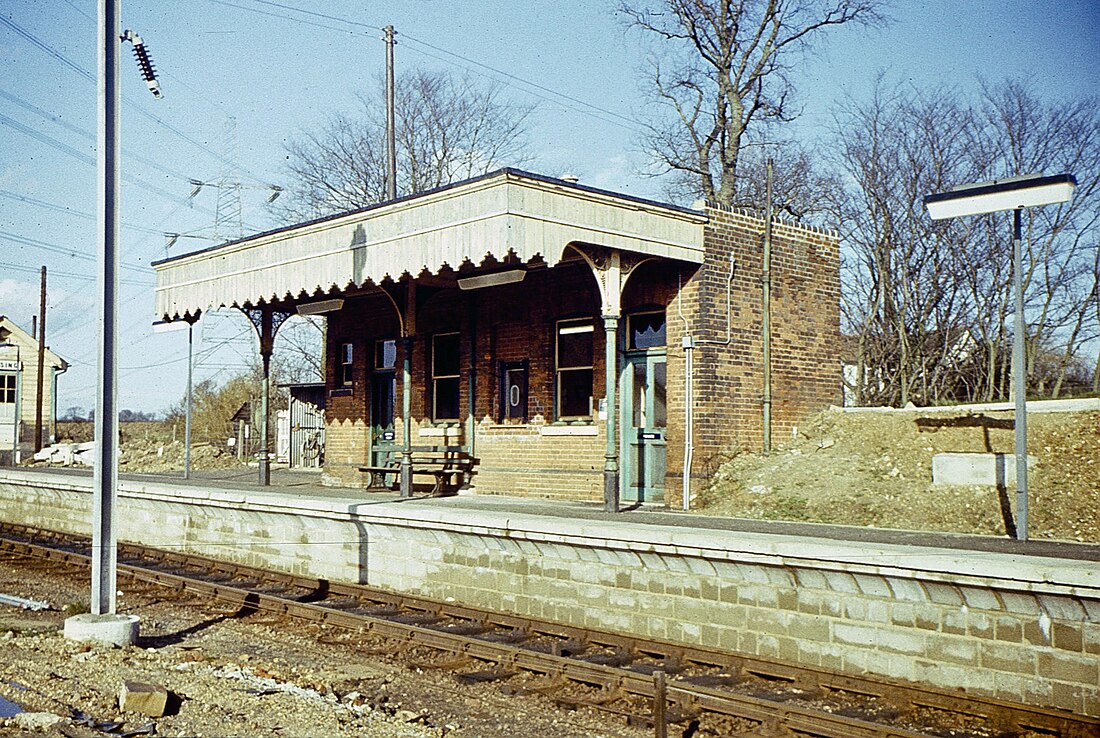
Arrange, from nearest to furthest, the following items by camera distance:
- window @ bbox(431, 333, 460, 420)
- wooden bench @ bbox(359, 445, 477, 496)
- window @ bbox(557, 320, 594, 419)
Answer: window @ bbox(557, 320, 594, 419) → wooden bench @ bbox(359, 445, 477, 496) → window @ bbox(431, 333, 460, 420)

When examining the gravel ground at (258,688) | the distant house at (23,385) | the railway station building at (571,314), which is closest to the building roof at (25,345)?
the distant house at (23,385)

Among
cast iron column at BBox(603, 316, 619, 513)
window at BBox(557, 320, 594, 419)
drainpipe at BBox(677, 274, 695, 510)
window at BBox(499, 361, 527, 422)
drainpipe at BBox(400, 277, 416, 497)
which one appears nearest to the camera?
cast iron column at BBox(603, 316, 619, 513)

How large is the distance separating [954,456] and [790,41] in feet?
61.5

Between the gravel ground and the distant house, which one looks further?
the distant house

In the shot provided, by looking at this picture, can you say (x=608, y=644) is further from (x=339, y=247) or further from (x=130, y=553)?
(x=130, y=553)

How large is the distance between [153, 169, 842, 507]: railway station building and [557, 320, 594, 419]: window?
0.9 inches

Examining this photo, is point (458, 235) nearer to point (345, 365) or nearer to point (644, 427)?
point (644, 427)

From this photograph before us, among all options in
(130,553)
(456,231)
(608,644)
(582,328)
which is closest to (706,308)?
(582,328)

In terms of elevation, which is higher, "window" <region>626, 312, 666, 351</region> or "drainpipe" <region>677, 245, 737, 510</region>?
"window" <region>626, 312, 666, 351</region>

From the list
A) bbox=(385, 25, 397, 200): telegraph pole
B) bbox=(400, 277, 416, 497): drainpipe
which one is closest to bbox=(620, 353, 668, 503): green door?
bbox=(400, 277, 416, 497): drainpipe

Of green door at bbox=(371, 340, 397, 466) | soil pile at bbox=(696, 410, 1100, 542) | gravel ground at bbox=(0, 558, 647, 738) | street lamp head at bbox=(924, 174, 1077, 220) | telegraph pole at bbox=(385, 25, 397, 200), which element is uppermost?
telegraph pole at bbox=(385, 25, 397, 200)

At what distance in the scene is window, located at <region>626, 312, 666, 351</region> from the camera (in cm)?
1559

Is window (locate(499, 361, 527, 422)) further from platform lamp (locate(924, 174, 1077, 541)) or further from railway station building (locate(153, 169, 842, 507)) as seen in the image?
platform lamp (locate(924, 174, 1077, 541))

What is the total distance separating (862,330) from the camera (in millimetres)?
27328
